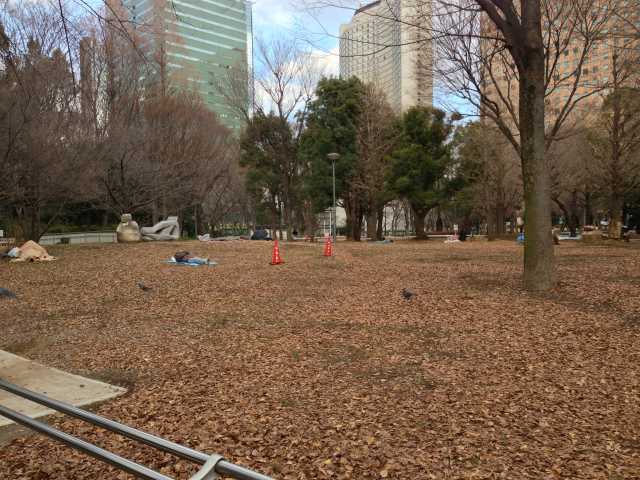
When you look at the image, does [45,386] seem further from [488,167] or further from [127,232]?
[488,167]

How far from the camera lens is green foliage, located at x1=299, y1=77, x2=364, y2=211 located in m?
26.6

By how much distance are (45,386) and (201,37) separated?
10.3 meters

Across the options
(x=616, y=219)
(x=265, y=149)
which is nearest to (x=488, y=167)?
→ (x=616, y=219)

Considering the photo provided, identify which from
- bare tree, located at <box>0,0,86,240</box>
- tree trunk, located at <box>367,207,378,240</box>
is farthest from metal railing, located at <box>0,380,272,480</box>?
tree trunk, located at <box>367,207,378,240</box>

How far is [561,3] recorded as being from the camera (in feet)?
33.1

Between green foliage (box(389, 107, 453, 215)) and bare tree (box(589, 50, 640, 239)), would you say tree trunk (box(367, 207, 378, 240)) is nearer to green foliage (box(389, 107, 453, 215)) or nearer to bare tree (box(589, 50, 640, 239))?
green foliage (box(389, 107, 453, 215))

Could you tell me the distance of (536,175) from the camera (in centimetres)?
660

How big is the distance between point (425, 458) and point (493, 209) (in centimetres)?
2879

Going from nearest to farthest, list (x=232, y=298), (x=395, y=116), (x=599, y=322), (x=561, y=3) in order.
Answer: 1. (x=599, y=322)
2. (x=232, y=298)
3. (x=561, y=3)
4. (x=395, y=116)

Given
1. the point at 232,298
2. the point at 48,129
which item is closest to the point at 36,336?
the point at 232,298

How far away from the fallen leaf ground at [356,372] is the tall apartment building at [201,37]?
10.3ft

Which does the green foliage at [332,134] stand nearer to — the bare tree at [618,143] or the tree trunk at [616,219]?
the bare tree at [618,143]

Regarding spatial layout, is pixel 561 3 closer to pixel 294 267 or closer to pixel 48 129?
pixel 294 267

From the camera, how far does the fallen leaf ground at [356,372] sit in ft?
8.08
